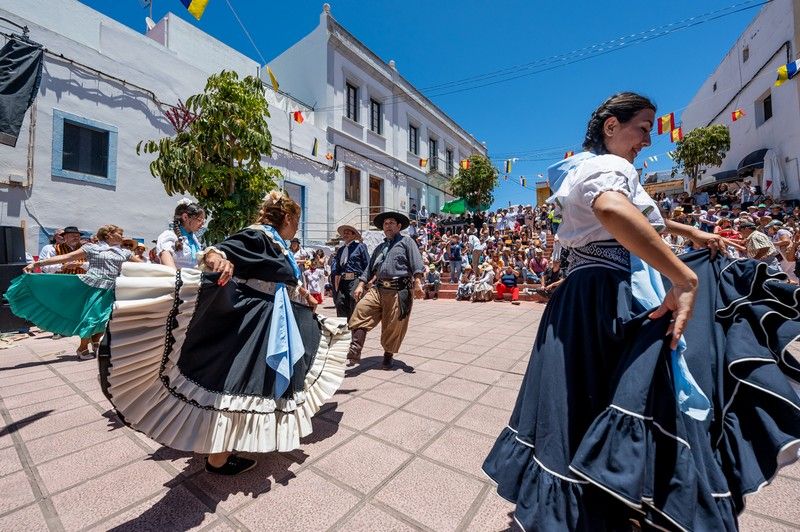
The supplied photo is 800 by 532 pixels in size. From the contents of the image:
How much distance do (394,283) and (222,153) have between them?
11.1ft

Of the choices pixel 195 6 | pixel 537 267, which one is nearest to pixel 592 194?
pixel 195 6

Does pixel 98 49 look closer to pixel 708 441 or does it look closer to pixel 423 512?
pixel 423 512

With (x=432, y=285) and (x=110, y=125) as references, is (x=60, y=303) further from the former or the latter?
(x=432, y=285)

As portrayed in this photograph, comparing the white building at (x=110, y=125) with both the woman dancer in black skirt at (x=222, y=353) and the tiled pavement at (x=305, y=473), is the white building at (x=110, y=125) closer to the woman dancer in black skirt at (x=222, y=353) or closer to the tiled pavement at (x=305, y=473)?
the tiled pavement at (x=305, y=473)

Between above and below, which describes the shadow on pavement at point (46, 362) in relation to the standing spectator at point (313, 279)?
below

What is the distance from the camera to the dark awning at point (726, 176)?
18300 mm

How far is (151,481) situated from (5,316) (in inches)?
297

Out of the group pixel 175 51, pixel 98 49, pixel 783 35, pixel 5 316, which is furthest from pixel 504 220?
pixel 5 316

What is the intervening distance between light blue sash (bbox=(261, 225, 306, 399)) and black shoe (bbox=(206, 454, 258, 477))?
437 mm

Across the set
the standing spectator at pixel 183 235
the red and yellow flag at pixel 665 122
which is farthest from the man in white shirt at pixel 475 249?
the standing spectator at pixel 183 235

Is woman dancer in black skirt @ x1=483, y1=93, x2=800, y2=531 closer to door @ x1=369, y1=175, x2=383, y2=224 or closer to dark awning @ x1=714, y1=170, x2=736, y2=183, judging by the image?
door @ x1=369, y1=175, x2=383, y2=224

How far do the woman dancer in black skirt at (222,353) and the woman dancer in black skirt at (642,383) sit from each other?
130cm

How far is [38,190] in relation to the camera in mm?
7891

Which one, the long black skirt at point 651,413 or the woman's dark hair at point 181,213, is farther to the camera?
the woman's dark hair at point 181,213
